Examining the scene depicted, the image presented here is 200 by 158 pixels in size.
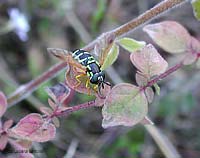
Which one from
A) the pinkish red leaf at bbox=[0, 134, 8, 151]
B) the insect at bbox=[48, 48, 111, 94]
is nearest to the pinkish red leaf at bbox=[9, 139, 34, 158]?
the pinkish red leaf at bbox=[0, 134, 8, 151]

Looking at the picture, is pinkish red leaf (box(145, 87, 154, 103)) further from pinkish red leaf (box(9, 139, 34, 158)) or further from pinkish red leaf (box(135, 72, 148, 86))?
pinkish red leaf (box(9, 139, 34, 158))

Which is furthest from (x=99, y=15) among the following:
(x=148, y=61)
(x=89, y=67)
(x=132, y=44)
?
Result: (x=148, y=61)

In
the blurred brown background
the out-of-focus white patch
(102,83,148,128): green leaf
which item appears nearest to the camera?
(102,83,148,128): green leaf

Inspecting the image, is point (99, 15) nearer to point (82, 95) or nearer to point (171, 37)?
point (82, 95)

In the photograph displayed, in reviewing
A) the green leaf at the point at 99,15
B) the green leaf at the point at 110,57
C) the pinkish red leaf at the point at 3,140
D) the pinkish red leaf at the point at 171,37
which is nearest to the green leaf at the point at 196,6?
the pinkish red leaf at the point at 171,37

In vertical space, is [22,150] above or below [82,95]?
above

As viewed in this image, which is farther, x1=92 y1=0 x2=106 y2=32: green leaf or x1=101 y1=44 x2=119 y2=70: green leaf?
x1=92 y1=0 x2=106 y2=32: green leaf
